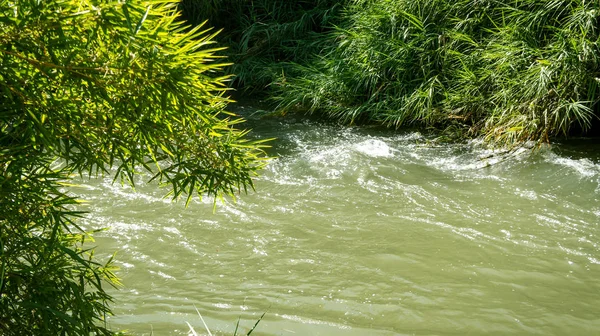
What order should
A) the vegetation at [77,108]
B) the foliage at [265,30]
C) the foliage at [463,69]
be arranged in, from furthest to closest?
the foliage at [265,30] < the foliage at [463,69] < the vegetation at [77,108]

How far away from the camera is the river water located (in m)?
2.76

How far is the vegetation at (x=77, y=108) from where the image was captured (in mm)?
1174

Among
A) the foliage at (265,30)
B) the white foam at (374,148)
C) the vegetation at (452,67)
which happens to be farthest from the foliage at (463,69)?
the white foam at (374,148)

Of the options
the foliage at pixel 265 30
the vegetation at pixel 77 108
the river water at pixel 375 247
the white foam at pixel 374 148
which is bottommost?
the river water at pixel 375 247

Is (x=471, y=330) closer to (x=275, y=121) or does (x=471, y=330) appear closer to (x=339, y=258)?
(x=339, y=258)

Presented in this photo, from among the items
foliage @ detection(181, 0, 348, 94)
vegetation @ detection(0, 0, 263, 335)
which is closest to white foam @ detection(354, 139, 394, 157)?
foliage @ detection(181, 0, 348, 94)

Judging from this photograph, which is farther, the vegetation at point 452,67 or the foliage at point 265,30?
the foliage at point 265,30

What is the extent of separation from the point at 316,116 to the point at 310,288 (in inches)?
127

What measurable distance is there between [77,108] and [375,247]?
2.31 meters

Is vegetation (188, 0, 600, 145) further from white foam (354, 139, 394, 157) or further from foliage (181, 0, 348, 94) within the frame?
white foam (354, 139, 394, 157)

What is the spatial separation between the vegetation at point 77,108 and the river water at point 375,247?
964mm

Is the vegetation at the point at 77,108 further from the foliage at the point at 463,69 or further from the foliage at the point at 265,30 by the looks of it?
the foliage at the point at 265,30

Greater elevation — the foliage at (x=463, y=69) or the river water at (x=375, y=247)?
the foliage at (x=463, y=69)

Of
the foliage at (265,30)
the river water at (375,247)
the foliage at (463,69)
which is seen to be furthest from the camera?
the foliage at (265,30)
